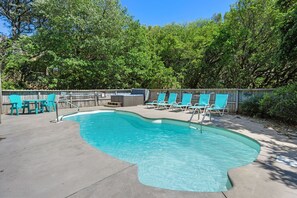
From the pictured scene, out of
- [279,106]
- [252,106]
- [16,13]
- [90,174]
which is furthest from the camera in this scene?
[16,13]

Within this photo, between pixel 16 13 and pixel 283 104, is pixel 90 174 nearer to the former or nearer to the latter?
pixel 283 104

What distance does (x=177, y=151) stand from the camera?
13.8ft

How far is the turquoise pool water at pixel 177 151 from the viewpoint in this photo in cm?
280

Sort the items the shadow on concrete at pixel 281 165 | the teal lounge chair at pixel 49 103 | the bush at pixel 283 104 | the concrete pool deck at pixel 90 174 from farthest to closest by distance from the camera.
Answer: the teal lounge chair at pixel 49 103
the bush at pixel 283 104
the shadow on concrete at pixel 281 165
the concrete pool deck at pixel 90 174

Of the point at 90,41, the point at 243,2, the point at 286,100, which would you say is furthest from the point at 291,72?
the point at 90,41

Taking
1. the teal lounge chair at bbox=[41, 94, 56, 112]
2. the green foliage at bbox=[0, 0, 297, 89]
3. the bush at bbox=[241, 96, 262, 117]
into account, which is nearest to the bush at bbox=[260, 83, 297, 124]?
the bush at bbox=[241, 96, 262, 117]

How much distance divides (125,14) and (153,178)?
16440 mm

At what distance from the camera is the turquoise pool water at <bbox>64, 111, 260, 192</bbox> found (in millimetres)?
2801

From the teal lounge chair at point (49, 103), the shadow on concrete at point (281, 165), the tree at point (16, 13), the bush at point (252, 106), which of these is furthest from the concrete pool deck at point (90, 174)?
the tree at point (16, 13)

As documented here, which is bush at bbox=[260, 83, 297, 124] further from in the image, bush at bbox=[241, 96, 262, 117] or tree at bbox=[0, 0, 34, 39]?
tree at bbox=[0, 0, 34, 39]

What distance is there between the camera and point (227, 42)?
13.1 metres

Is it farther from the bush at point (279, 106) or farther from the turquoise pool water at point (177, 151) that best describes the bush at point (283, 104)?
the turquoise pool water at point (177, 151)

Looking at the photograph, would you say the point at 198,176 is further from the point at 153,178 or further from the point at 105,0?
the point at 105,0

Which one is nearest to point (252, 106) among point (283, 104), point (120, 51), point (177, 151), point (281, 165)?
point (283, 104)
